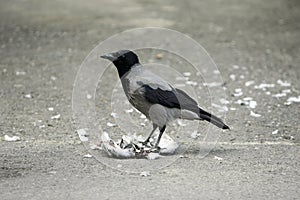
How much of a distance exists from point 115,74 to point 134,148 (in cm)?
289

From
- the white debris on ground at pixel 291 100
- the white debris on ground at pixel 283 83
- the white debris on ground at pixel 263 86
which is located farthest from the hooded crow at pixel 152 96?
the white debris on ground at pixel 283 83

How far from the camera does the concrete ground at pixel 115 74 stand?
15.0ft

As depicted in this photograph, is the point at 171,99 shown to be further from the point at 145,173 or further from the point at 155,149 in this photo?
the point at 145,173

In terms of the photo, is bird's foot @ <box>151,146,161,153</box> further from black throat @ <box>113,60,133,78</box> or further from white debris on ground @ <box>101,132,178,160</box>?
black throat @ <box>113,60,133,78</box>

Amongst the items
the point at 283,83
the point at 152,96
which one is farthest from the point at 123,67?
the point at 283,83

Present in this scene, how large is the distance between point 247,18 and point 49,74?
4.27 metres

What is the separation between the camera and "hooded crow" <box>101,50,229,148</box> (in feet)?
16.8

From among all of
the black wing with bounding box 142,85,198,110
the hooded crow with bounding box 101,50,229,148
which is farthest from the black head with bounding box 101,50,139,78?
the black wing with bounding box 142,85,198,110

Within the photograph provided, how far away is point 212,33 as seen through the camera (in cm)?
992

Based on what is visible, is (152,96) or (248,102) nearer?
(152,96)

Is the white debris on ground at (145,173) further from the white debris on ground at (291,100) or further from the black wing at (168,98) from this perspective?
the white debris on ground at (291,100)

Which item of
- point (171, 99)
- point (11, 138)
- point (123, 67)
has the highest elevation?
point (123, 67)

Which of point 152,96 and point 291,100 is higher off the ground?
point 152,96

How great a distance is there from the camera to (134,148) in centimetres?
520
